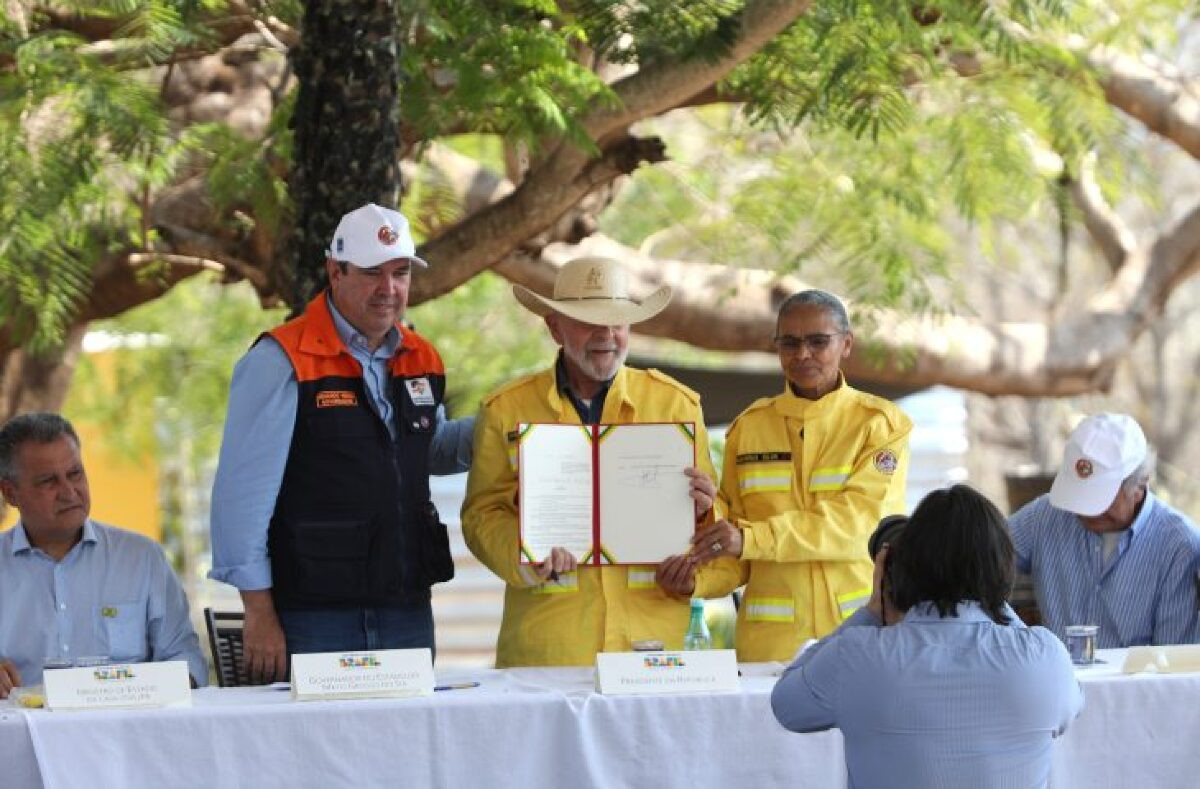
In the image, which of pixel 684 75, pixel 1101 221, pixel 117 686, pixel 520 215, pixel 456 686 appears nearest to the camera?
pixel 117 686

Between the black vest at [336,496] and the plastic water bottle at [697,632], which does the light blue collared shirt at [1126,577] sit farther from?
the black vest at [336,496]

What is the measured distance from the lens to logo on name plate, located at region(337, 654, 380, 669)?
4.88 meters

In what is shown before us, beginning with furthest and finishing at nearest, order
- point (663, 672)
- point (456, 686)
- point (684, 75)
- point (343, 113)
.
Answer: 1. point (684, 75)
2. point (343, 113)
3. point (456, 686)
4. point (663, 672)

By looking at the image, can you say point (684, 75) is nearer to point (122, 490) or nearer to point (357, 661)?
point (357, 661)

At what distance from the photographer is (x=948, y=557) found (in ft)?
13.2

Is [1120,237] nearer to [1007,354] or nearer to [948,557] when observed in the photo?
[1007,354]

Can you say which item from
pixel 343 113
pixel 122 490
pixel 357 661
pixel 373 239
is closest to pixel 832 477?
pixel 373 239

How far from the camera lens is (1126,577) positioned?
5922mm

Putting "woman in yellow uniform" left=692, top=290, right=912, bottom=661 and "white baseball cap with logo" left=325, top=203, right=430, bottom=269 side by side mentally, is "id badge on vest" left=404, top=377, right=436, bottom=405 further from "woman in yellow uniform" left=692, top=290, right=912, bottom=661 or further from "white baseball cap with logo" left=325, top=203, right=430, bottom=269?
"woman in yellow uniform" left=692, top=290, right=912, bottom=661

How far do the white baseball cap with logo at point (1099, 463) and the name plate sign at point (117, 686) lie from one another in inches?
103

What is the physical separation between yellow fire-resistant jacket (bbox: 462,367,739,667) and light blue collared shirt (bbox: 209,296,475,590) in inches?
13.6

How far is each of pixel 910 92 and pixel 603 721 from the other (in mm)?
6161

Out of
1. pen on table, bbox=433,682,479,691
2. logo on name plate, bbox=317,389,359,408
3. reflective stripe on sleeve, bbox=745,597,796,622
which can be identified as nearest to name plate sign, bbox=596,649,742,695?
pen on table, bbox=433,682,479,691

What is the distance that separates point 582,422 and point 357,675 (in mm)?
1262
